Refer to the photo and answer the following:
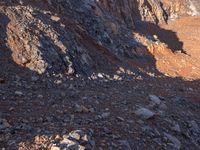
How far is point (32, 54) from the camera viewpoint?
12.6 m

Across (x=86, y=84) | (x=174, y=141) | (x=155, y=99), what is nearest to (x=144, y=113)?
(x=174, y=141)

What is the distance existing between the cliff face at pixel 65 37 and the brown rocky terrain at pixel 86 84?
0.04 m

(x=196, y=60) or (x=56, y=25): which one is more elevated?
(x=56, y=25)

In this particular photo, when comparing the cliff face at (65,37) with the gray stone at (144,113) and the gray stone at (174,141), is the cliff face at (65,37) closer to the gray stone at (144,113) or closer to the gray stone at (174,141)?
the gray stone at (144,113)

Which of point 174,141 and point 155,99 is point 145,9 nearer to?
point 155,99

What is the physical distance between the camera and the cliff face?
12844 mm

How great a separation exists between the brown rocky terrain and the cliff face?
1.6 inches

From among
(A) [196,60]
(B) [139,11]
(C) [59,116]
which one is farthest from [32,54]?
(B) [139,11]

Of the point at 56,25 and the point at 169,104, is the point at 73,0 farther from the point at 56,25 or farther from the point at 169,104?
the point at 169,104

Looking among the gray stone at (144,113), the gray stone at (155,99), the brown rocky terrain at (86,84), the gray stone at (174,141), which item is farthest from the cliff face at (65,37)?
the gray stone at (174,141)

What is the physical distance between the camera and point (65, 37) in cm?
1489

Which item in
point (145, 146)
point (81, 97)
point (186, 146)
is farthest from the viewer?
point (81, 97)

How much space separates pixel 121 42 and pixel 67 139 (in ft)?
44.3

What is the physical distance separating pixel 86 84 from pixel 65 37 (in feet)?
9.21
